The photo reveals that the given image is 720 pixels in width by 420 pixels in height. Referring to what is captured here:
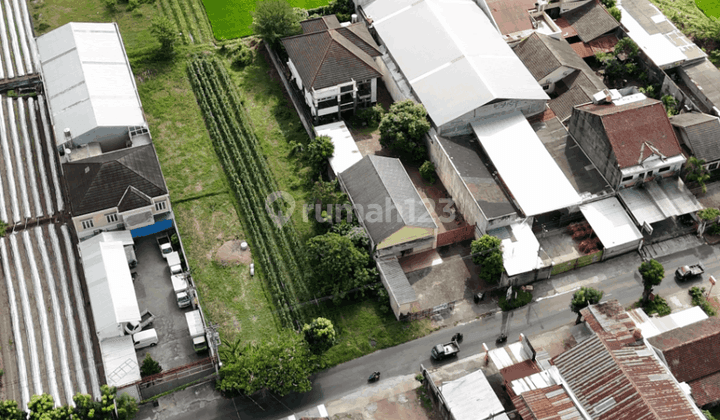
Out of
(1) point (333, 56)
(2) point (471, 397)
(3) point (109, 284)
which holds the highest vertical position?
(1) point (333, 56)

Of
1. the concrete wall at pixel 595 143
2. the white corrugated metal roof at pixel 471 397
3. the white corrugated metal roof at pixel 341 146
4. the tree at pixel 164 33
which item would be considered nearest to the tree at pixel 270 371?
the white corrugated metal roof at pixel 471 397

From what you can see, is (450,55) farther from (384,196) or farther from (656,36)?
(656,36)

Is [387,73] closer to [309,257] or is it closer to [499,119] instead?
[499,119]

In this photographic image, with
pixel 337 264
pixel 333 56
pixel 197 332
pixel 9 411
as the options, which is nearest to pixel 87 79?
pixel 333 56

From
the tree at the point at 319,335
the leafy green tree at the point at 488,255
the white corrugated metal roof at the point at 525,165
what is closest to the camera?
the tree at the point at 319,335

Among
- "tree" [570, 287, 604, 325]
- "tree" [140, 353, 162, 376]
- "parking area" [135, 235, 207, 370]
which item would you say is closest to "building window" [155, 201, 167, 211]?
"parking area" [135, 235, 207, 370]

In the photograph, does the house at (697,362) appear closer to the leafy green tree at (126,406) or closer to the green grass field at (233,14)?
the leafy green tree at (126,406)

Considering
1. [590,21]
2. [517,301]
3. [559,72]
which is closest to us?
[517,301]
